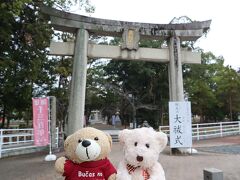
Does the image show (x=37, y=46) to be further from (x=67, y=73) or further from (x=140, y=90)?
(x=140, y=90)

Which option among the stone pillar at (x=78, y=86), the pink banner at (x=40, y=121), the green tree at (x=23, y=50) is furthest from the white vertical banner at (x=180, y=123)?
the green tree at (x=23, y=50)

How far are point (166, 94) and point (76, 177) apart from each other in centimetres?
2189

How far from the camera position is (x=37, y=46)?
49.8 feet

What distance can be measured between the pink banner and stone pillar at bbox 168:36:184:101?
4.80 meters

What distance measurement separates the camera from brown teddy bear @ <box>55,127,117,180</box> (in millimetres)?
4059

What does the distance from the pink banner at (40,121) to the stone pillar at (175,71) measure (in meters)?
4.80

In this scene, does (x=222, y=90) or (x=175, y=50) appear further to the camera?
(x=222, y=90)

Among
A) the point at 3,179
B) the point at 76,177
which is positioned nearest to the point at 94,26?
the point at 3,179

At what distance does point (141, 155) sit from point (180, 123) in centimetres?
777

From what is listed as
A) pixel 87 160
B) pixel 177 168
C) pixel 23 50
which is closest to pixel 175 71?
pixel 177 168

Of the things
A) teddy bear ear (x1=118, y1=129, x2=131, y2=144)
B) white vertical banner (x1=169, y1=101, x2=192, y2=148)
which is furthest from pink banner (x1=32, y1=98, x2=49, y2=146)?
teddy bear ear (x1=118, y1=129, x2=131, y2=144)

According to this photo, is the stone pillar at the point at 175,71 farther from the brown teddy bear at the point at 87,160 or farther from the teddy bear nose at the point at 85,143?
the teddy bear nose at the point at 85,143

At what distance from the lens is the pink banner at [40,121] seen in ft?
37.5

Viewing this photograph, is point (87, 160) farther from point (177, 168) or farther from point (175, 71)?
point (175, 71)
